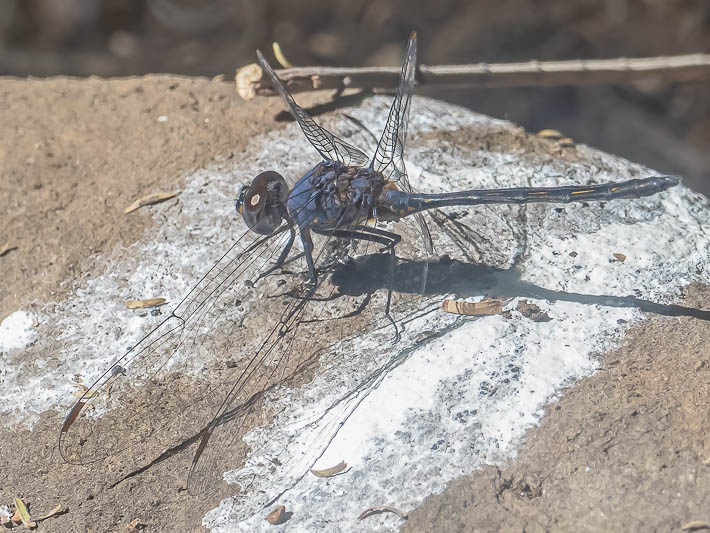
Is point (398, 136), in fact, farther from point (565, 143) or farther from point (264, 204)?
point (565, 143)

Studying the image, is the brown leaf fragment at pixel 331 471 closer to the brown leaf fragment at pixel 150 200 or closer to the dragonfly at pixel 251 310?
the dragonfly at pixel 251 310

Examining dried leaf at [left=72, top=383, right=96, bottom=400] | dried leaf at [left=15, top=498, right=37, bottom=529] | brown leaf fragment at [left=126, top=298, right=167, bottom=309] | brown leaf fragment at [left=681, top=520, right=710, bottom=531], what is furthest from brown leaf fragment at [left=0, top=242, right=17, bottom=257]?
brown leaf fragment at [left=681, top=520, right=710, bottom=531]

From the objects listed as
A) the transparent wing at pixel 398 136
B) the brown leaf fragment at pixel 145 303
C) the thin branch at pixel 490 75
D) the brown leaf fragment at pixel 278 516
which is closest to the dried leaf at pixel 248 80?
the thin branch at pixel 490 75

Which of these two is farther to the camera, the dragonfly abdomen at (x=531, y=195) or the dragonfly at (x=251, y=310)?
the dragonfly abdomen at (x=531, y=195)

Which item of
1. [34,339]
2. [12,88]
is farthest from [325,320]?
[12,88]

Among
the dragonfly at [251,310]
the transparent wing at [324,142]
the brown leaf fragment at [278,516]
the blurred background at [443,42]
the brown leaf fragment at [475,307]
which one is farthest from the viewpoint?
the blurred background at [443,42]
